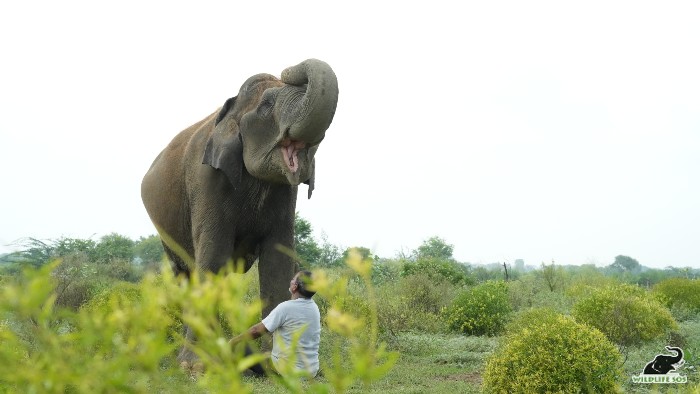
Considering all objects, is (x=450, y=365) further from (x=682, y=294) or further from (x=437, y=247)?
(x=437, y=247)

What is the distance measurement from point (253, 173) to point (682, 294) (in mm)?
14437

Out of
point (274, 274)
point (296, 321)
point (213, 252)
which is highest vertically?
point (213, 252)

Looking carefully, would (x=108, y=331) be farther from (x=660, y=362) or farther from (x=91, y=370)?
(x=660, y=362)

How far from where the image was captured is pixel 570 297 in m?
19.1

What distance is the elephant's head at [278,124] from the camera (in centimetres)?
553

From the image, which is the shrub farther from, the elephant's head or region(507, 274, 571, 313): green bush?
the elephant's head

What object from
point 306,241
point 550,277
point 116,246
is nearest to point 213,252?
point 550,277

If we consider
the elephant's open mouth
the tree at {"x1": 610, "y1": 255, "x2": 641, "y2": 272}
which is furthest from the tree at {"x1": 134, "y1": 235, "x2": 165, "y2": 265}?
the tree at {"x1": 610, "y1": 255, "x2": 641, "y2": 272}

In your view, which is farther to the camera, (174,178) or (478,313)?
(478,313)

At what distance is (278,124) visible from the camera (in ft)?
20.0

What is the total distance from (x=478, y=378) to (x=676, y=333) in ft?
→ 12.7

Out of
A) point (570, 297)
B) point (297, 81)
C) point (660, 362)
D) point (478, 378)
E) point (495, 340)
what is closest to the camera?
point (297, 81)

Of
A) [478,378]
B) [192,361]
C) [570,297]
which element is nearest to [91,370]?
[192,361]
